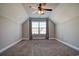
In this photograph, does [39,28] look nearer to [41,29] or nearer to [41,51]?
[41,29]

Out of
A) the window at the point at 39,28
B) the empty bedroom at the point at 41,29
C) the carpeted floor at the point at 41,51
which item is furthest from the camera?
the window at the point at 39,28

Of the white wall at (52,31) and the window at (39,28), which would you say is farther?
the white wall at (52,31)

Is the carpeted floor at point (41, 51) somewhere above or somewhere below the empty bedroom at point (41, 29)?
below

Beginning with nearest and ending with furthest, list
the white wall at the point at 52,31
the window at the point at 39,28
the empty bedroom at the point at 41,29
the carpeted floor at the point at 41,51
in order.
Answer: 1. the carpeted floor at the point at 41,51
2. the empty bedroom at the point at 41,29
3. the window at the point at 39,28
4. the white wall at the point at 52,31

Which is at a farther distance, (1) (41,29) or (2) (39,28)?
(1) (41,29)

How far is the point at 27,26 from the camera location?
747cm

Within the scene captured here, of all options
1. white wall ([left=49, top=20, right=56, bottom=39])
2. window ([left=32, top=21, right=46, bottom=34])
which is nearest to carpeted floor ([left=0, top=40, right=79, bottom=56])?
window ([left=32, top=21, right=46, bottom=34])

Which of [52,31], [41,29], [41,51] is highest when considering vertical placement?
[41,29]

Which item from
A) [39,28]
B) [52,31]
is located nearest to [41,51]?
[39,28]

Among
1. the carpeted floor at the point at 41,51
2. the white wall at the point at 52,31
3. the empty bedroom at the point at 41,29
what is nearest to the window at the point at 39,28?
the empty bedroom at the point at 41,29

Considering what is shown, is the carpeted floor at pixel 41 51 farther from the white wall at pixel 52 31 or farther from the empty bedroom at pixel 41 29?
the white wall at pixel 52 31

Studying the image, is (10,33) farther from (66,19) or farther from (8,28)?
(66,19)

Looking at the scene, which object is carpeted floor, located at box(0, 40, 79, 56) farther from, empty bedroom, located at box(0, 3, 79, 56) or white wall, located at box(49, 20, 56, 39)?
white wall, located at box(49, 20, 56, 39)

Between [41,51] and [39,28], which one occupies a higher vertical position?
[39,28]
